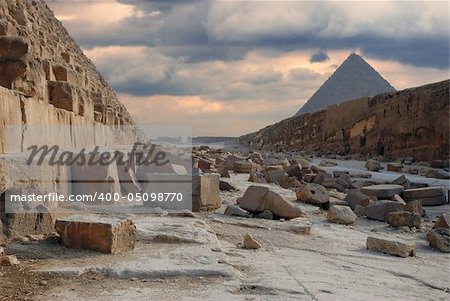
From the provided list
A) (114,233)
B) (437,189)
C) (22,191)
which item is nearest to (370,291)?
(114,233)

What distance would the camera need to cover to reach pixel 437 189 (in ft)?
38.9

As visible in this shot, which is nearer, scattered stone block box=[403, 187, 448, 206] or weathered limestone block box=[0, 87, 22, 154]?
weathered limestone block box=[0, 87, 22, 154]

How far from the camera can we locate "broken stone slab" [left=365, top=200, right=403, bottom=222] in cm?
875

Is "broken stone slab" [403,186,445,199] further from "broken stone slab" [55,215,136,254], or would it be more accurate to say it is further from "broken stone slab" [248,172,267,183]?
"broken stone slab" [55,215,136,254]

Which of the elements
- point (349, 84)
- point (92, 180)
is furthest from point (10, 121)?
point (349, 84)

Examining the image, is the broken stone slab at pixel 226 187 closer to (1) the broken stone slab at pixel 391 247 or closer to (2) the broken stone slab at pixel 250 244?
(1) the broken stone slab at pixel 391 247

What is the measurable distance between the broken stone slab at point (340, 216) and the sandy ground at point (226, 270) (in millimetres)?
1474

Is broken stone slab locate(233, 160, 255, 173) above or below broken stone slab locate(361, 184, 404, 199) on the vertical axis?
above

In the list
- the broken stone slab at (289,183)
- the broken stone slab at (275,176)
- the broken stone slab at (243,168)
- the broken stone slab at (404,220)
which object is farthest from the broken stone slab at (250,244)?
the broken stone slab at (243,168)

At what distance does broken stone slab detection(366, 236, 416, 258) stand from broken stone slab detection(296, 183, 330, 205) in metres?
2.91

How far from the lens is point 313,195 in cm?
912

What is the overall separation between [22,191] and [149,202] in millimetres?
2424

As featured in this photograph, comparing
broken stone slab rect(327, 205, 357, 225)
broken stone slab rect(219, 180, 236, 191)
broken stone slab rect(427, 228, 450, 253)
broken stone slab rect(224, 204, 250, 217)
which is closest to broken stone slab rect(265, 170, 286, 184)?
broken stone slab rect(219, 180, 236, 191)

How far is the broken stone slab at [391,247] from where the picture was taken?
19.7 ft
